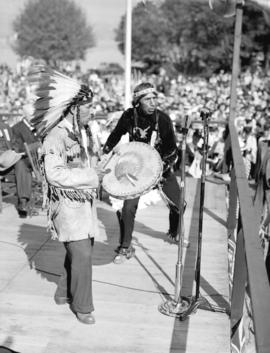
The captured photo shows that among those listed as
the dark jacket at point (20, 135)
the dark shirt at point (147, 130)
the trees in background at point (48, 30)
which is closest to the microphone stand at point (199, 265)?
the dark shirt at point (147, 130)

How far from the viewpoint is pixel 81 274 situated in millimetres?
4148

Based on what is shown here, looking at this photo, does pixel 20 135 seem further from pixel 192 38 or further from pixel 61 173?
pixel 192 38

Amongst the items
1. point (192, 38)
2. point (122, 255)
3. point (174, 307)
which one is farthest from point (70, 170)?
point (192, 38)

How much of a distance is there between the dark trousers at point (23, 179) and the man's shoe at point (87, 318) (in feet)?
11.1

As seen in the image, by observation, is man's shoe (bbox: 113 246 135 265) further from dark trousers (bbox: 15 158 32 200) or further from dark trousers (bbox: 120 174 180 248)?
dark trousers (bbox: 15 158 32 200)

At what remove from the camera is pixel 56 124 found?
162 inches

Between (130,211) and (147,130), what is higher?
(147,130)

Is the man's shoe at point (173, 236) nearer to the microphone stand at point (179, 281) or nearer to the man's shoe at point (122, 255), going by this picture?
the man's shoe at point (122, 255)

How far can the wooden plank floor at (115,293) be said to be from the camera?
13.0 feet

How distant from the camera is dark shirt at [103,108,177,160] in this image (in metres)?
5.58

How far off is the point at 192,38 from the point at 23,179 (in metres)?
51.6

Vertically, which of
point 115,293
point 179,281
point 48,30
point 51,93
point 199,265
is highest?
point 48,30

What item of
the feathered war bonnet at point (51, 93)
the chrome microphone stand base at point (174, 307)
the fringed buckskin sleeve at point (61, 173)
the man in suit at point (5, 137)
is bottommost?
the chrome microphone stand base at point (174, 307)

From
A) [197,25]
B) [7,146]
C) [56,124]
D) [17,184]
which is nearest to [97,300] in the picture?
[56,124]
